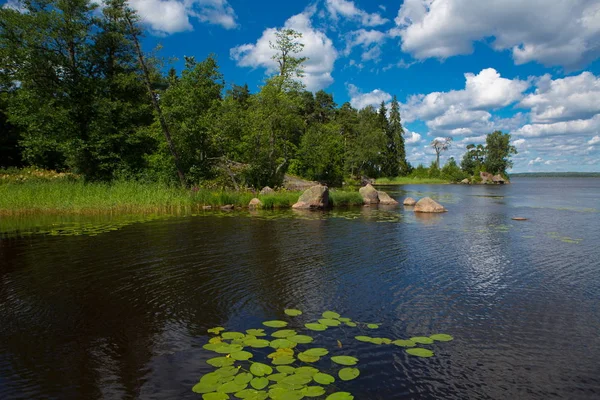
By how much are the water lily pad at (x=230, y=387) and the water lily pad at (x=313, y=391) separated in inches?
29.8

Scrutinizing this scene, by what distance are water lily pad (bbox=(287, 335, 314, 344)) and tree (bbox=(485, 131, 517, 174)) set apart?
386 ft

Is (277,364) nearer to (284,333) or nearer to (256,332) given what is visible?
(284,333)

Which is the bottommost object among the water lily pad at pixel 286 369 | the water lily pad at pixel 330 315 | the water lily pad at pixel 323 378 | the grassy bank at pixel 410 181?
the water lily pad at pixel 330 315

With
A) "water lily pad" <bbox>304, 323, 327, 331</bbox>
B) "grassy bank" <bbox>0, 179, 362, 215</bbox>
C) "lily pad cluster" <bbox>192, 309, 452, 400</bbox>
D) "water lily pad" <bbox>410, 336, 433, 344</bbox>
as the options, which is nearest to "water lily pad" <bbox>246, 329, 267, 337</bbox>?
"lily pad cluster" <bbox>192, 309, 452, 400</bbox>

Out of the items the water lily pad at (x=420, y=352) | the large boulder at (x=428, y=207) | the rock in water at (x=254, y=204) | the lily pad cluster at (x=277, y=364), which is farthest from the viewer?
the rock in water at (x=254, y=204)

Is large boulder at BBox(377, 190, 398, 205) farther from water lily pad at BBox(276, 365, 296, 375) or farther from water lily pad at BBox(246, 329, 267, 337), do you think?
water lily pad at BBox(276, 365, 296, 375)

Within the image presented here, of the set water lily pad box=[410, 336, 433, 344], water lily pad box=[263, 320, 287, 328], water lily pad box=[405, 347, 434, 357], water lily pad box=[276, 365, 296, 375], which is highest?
water lily pad box=[276, 365, 296, 375]

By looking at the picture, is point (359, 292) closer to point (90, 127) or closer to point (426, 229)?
point (426, 229)

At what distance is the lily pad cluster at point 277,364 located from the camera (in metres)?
4.34

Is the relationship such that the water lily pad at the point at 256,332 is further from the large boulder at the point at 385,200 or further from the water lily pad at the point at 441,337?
the large boulder at the point at 385,200

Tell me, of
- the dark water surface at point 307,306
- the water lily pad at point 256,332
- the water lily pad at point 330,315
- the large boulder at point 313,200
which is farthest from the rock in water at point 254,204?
the water lily pad at point 256,332

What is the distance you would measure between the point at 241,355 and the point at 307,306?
2.55 meters

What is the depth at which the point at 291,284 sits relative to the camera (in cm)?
911

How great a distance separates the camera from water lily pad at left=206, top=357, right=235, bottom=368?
5020 mm
